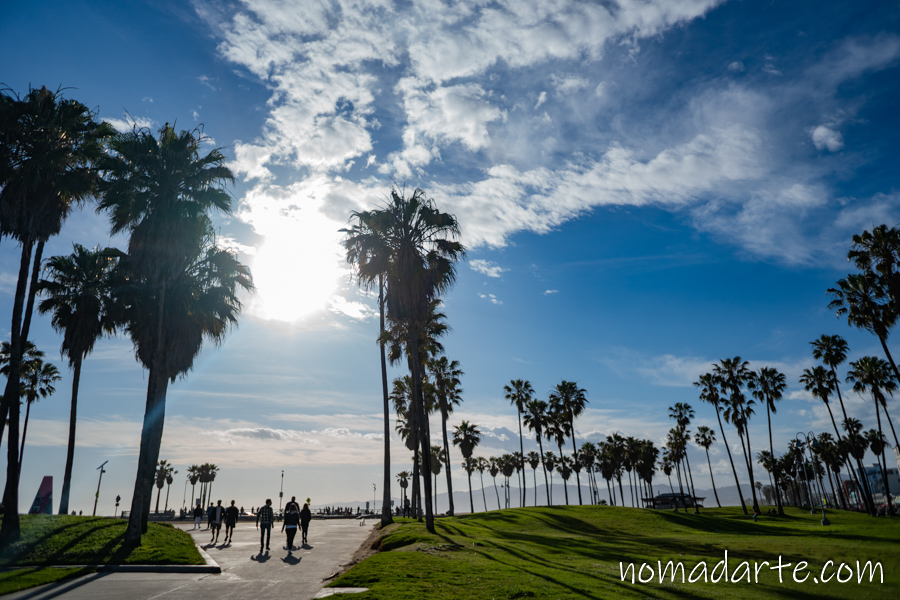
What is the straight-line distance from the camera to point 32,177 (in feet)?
72.0

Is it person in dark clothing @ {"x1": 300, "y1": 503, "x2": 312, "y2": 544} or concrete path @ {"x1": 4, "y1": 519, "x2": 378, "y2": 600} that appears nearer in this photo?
concrete path @ {"x1": 4, "y1": 519, "x2": 378, "y2": 600}

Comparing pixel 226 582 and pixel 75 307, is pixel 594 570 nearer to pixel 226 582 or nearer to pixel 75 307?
pixel 226 582

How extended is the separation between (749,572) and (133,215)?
28503 millimetres

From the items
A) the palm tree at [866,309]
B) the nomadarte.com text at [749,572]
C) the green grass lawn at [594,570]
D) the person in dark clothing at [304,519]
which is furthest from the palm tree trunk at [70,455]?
the palm tree at [866,309]

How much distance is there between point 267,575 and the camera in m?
14.0

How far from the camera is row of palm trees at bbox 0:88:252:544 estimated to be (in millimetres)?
21578

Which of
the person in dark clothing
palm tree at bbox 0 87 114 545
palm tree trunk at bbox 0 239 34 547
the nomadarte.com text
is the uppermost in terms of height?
palm tree at bbox 0 87 114 545

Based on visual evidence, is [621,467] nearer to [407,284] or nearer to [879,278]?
[879,278]

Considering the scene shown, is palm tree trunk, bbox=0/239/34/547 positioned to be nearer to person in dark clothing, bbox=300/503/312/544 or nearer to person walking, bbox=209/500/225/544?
person walking, bbox=209/500/225/544

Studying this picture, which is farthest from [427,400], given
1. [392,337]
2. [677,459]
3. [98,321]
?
[677,459]

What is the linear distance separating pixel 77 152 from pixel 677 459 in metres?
102

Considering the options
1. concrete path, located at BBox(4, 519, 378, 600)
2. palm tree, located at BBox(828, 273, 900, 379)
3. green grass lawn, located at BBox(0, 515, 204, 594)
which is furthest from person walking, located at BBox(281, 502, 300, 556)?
palm tree, located at BBox(828, 273, 900, 379)

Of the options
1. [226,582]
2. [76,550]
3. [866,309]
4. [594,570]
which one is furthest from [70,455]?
[866,309]

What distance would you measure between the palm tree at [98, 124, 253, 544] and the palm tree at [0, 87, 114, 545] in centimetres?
229
